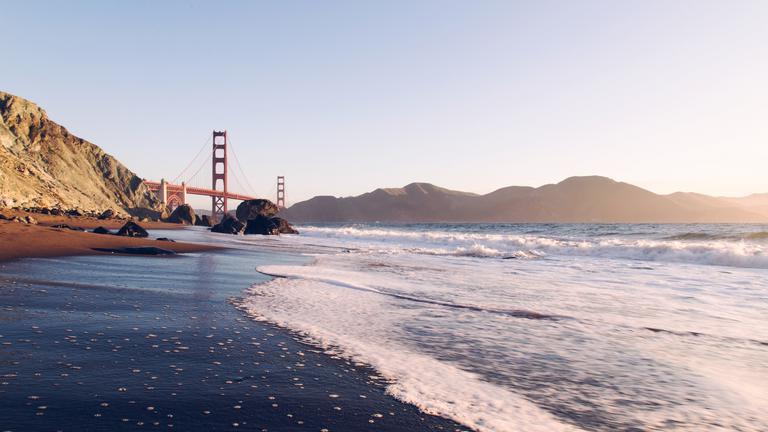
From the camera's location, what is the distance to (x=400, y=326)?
4695mm

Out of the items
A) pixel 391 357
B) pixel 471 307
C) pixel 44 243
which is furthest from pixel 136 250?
pixel 391 357

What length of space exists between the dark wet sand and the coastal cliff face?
28667 millimetres

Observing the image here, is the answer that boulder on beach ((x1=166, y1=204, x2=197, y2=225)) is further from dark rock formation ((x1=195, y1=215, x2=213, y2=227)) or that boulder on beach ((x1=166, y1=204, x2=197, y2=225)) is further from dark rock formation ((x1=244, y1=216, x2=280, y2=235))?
dark rock formation ((x1=244, y1=216, x2=280, y2=235))

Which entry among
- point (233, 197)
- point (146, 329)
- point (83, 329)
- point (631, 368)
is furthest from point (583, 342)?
point (233, 197)

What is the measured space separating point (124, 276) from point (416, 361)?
569 centimetres

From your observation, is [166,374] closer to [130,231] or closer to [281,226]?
[130,231]

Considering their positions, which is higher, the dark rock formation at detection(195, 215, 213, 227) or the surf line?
the dark rock formation at detection(195, 215, 213, 227)

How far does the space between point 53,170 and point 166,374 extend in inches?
2028

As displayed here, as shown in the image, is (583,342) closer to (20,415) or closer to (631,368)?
(631,368)

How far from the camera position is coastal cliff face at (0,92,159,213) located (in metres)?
30.8

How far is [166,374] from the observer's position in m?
2.84

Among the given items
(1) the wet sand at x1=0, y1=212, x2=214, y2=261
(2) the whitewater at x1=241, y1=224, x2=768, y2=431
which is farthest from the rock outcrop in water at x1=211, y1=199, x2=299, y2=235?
(2) the whitewater at x1=241, y1=224, x2=768, y2=431

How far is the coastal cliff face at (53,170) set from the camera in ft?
101

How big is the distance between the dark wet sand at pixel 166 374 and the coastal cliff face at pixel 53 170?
28.7 metres
